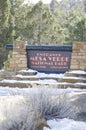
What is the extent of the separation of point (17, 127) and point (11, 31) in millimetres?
24346

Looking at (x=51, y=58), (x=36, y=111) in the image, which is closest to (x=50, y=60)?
(x=51, y=58)

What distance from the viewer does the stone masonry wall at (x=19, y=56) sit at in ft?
37.0

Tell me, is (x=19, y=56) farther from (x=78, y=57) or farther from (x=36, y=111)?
(x=36, y=111)

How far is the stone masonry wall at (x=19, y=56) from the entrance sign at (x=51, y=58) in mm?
180

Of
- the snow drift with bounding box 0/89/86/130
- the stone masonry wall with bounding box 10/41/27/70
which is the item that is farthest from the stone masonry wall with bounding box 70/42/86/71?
the snow drift with bounding box 0/89/86/130

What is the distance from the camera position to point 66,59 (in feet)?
36.5

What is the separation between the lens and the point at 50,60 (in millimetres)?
11195

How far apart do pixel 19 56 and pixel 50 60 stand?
894mm

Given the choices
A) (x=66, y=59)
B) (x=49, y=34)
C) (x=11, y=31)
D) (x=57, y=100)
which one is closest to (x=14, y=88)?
(x=66, y=59)

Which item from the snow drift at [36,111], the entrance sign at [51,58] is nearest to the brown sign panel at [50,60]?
the entrance sign at [51,58]

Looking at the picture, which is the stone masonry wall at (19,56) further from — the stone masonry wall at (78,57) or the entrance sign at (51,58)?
the stone masonry wall at (78,57)

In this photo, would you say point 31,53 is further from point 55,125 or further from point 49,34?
point 49,34

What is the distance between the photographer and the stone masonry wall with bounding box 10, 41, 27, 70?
Answer: 1127 cm

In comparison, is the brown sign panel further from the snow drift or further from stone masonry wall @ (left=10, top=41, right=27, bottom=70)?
the snow drift
